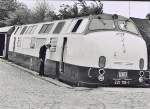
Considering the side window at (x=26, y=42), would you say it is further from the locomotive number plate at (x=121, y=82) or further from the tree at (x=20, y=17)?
the tree at (x=20, y=17)

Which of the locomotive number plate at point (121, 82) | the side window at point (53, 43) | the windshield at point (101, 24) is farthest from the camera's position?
Result: the side window at point (53, 43)

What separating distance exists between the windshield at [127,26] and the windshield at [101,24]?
364 millimetres

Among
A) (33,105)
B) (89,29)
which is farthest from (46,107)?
(89,29)

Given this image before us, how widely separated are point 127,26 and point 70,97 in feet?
17.5

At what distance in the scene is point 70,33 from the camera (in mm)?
18500

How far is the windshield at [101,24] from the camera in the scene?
56.6 ft

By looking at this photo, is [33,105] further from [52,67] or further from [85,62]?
[52,67]

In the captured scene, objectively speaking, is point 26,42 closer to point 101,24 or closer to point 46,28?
point 46,28

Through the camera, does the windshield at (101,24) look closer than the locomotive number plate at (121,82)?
No

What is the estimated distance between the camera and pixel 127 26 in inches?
710

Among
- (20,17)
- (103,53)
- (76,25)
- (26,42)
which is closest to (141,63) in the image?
(103,53)

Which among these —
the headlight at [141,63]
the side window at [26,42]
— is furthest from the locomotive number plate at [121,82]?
the side window at [26,42]

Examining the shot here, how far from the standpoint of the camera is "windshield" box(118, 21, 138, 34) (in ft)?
58.4

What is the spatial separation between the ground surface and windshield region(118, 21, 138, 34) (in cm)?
252
